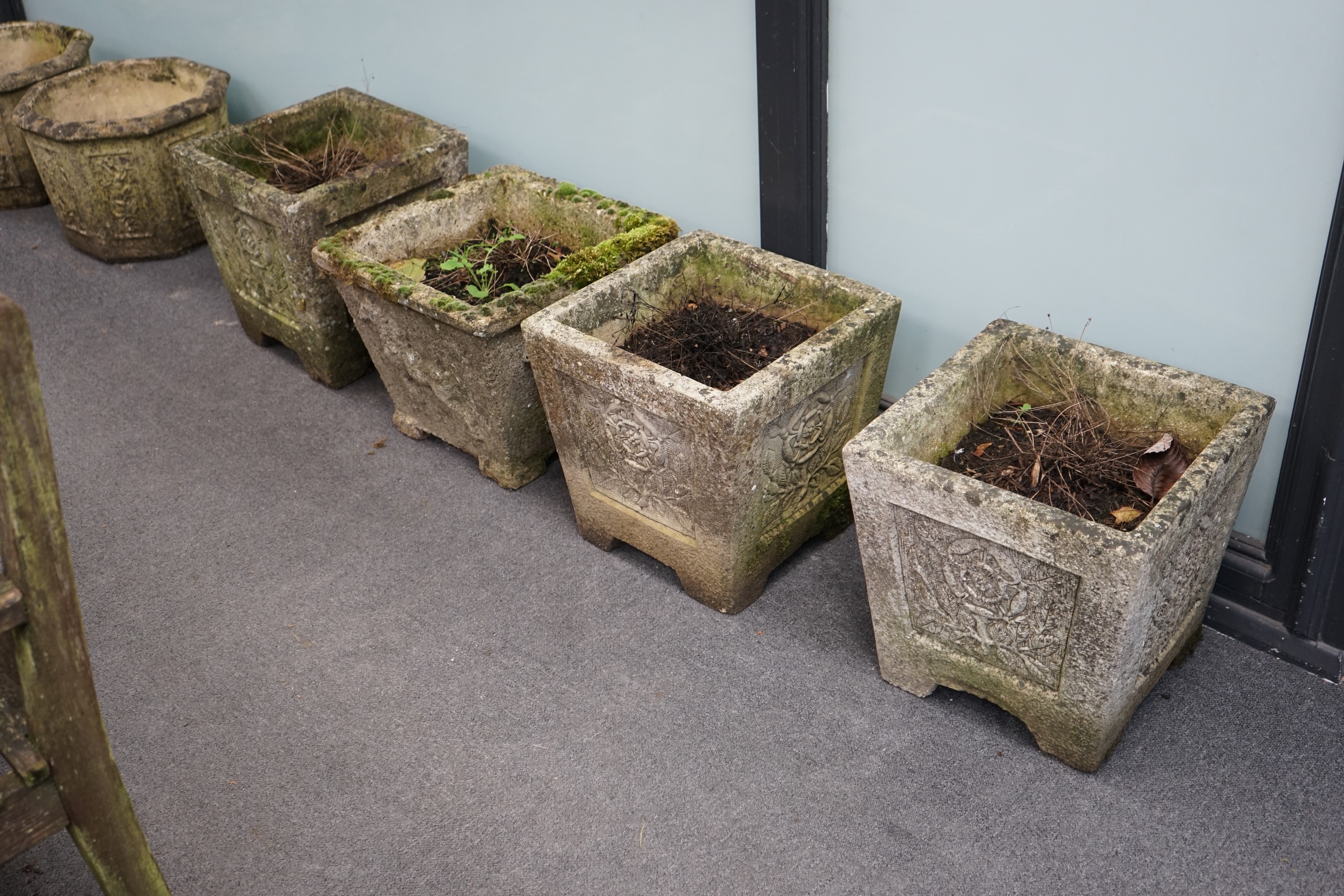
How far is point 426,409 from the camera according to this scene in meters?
2.49

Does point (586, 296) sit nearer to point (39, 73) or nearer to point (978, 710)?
point (978, 710)

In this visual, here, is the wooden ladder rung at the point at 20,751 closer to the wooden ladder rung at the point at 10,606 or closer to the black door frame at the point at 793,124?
the wooden ladder rung at the point at 10,606

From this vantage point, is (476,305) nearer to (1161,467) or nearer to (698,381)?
(698,381)

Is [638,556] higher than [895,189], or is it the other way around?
[895,189]

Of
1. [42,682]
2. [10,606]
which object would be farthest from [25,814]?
[10,606]

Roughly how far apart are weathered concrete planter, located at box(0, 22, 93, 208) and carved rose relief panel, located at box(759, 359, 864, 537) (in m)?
2.75

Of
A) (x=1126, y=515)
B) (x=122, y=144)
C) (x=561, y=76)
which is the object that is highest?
(x=561, y=76)

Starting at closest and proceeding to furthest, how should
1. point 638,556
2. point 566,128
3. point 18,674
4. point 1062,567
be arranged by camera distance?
point 18,674, point 1062,567, point 638,556, point 566,128

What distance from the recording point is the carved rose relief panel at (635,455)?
194cm

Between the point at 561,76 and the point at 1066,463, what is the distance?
58.8 inches

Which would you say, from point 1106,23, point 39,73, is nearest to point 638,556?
point 1106,23

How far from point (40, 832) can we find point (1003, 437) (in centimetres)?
149

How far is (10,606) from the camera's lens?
1055mm

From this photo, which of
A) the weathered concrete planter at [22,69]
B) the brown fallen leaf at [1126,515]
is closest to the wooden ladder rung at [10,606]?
the brown fallen leaf at [1126,515]
